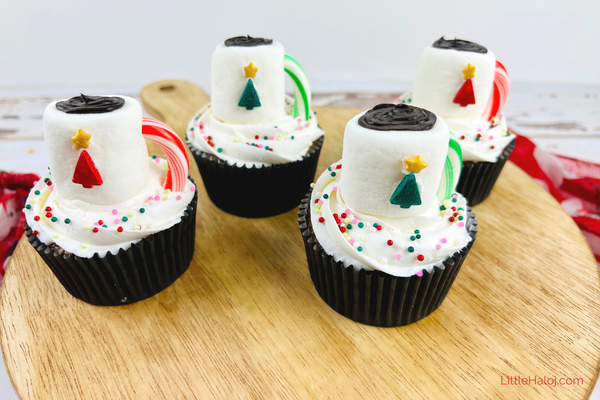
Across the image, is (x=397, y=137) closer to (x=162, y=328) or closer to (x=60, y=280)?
(x=162, y=328)

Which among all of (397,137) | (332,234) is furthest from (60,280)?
(397,137)

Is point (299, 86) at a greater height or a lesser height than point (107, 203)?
greater

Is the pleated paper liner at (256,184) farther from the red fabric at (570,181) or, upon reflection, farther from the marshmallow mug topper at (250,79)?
the red fabric at (570,181)

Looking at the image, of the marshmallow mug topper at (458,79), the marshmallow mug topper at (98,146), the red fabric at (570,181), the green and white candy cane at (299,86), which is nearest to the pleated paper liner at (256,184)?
the green and white candy cane at (299,86)

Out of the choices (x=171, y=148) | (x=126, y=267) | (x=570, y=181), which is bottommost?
(x=126, y=267)

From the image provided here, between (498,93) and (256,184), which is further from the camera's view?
(498,93)

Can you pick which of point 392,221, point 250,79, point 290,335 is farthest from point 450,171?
point 250,79

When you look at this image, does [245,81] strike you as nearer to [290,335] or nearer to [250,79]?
[250,79]

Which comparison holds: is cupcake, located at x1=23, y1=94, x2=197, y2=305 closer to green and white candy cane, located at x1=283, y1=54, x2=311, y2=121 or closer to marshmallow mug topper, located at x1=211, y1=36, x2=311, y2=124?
marshmallow mug topper, located at x1=211, y1=36, x2=311, y2=124
